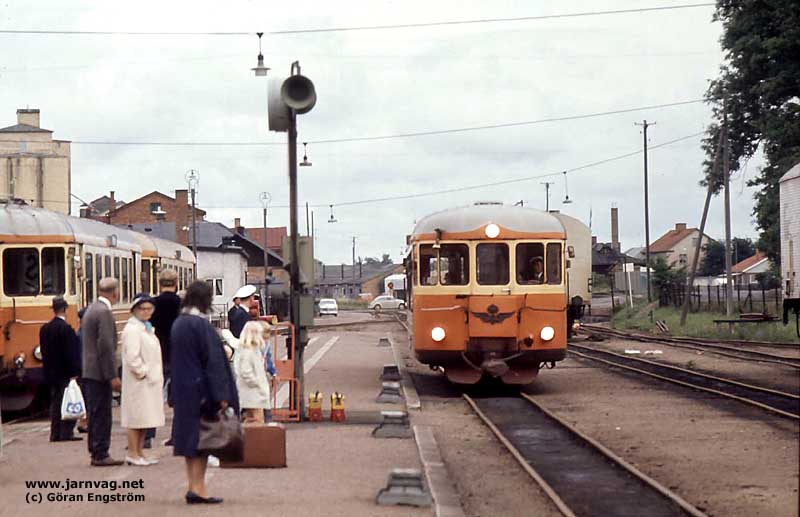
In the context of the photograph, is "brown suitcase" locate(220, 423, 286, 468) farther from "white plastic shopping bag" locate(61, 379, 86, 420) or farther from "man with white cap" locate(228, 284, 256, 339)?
"man with white cap" locate(228, 284, 256, 339)

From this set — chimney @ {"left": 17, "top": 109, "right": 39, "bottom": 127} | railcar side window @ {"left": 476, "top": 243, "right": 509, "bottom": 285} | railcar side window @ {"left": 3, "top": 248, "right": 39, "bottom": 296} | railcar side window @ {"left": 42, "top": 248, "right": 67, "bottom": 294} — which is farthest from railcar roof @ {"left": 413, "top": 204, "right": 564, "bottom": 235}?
chimney @ {"left": 17, "top": 109, "right": 39, "bottom": 127}

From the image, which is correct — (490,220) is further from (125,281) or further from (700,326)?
(700,326)

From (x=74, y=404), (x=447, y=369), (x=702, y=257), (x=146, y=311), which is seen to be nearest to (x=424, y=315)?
(x=447, y=369)

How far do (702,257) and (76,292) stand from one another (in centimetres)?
10602

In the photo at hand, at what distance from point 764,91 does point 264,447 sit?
137ft

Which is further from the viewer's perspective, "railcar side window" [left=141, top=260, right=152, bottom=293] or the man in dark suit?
"railcar side window" [left=141, top=260, right=152, bottom=293]

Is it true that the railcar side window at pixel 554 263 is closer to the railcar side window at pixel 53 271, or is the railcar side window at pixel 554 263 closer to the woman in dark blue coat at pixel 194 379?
the railcar side window at pixel 53 271

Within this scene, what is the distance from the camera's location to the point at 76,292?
60.2 ft

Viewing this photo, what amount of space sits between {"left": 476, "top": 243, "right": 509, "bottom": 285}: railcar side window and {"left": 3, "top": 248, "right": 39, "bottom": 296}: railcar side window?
6.65m

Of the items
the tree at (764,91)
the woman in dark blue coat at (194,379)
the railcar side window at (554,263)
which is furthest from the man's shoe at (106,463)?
the tree at (764,91)

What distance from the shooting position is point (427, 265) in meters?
19.8

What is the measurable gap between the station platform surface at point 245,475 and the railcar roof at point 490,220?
4.32 m

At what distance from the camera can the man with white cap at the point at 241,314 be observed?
46.5 feet

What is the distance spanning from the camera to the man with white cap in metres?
14.2
